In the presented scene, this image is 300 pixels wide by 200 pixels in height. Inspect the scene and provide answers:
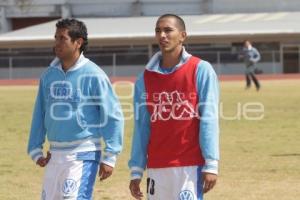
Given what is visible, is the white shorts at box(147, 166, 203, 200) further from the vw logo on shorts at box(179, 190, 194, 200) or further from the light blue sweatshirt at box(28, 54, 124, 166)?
the light blue sweatshirt at box(28, 54, 124, 166)

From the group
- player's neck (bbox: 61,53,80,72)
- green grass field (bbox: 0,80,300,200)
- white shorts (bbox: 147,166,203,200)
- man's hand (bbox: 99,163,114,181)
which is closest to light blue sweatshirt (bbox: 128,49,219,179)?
white shorts (bbox: 147,166,203,200)

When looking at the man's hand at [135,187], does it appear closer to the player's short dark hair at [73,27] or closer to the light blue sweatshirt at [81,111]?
the light blue sweatshirt at [81,111]

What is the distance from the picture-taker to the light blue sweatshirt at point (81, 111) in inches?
244

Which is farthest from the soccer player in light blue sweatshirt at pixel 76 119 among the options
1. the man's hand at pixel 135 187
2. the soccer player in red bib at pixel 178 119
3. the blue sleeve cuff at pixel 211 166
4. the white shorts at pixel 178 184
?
the blue sleeve cuff at pixel 211 166

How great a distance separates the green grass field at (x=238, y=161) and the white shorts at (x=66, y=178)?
3.49 meters

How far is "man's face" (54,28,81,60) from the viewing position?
6230 millimetres

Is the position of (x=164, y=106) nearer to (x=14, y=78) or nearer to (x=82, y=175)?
(x=82, y=175)

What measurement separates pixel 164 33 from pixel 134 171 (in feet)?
3.14

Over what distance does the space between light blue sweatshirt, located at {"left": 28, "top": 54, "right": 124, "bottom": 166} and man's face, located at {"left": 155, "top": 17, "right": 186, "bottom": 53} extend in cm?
83

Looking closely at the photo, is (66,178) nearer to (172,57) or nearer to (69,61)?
(69,61)

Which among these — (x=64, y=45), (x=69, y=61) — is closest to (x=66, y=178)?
(x=69, y=61)

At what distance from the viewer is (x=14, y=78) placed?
51.2 metres

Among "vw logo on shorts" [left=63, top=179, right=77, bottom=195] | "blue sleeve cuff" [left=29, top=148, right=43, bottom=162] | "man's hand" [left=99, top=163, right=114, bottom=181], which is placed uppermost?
"blue sleeve cuff" [left=29, top=148, right=43, bottom=162]

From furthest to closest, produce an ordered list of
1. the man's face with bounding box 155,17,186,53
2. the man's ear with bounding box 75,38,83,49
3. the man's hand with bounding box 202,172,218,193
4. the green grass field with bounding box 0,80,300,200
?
the green grass field with bounding box 0,80,300,200
the man's ear with bounding box 75,38,83,49
the man's face with bounding box 155,17,186,53
the man's hand with bounding box 202,172,218,193
